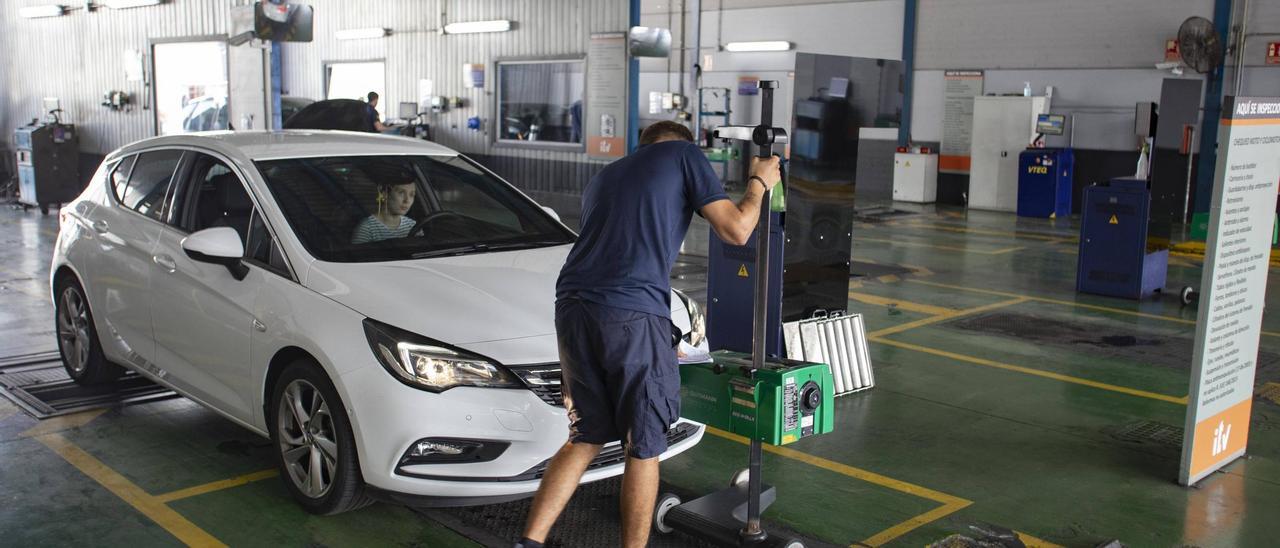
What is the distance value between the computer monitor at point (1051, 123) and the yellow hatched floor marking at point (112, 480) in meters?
14.5

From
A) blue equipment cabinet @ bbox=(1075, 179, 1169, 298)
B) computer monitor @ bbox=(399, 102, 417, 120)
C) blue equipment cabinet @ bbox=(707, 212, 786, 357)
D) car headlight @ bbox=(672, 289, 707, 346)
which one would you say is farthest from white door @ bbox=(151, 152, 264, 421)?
computer monitor @ bbox=(399, 102, 417, 120)

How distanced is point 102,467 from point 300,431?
3.99ft

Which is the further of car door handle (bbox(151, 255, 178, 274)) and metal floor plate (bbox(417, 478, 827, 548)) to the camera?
car door handle (bbox(151, 255, 178, 274))

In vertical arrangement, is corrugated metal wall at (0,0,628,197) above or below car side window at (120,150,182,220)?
above

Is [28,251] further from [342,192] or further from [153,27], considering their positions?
[342,192]

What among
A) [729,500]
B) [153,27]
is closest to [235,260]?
[729,500]


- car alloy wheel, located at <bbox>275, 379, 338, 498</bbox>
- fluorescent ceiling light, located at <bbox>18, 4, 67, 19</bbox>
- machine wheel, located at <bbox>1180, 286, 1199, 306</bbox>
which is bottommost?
machine wheel, located at <bbox>1180, 286, 1199, 306</bbox>

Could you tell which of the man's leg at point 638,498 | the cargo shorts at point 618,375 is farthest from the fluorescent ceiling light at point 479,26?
the man's leg at point 638,498

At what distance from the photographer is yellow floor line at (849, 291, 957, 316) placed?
891 centimetres

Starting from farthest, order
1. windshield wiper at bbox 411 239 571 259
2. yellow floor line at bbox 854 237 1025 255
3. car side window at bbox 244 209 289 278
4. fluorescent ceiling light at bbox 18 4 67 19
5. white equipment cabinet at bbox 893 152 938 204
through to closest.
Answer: fluorescent ceiling light at bbox 18 4 67 19 → white equipment cabinet at bbox 893 152 938 204 → yellow floor line at bbox 854 237 1025 255 → windshield wiper at bbox 411 239 571 259 → car side window at bbox 244 209 289 278

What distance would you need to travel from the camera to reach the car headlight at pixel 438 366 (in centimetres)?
371

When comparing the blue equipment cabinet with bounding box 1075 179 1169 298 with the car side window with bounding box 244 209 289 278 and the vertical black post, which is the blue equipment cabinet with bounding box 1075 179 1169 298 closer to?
the vertical black post

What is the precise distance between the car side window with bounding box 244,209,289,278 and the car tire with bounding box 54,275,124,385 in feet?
5.35

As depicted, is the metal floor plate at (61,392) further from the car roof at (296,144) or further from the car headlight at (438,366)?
the car headlight at (438,366)
